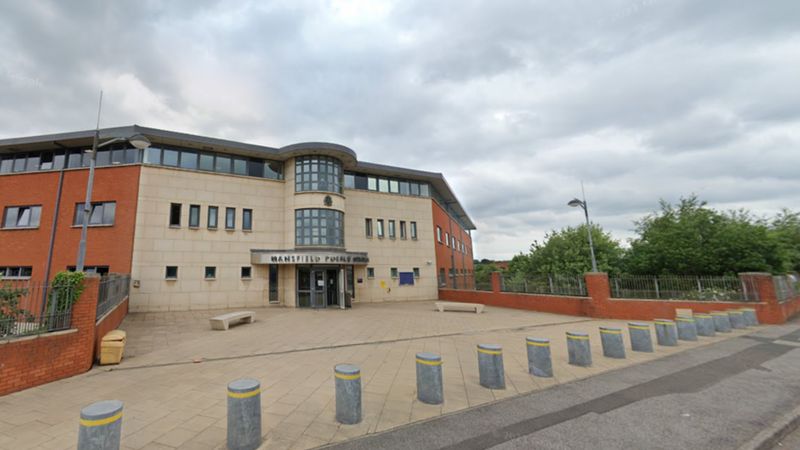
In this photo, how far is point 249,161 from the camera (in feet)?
69.3

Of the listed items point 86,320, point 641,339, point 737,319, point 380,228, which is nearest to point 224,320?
point 86,320

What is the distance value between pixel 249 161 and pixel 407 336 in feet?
53.8

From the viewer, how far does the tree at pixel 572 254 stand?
22.4 metres

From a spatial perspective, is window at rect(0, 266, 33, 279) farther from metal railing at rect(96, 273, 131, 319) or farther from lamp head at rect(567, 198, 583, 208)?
lamp head at rect(567, 198, 583, 208)

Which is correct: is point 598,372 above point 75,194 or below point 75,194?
below

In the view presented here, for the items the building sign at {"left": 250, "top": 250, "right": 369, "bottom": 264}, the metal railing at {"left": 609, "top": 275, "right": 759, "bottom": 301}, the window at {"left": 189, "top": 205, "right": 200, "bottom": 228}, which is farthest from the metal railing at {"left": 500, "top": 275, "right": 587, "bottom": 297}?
the window at {"left": 189, "top": 205, "right": 200, "bottom": 228}

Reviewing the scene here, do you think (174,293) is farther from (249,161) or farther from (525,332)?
(525,332)

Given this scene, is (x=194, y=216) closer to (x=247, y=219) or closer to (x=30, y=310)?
(x=247, y=219)

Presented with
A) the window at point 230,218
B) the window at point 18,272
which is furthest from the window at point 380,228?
the window at point 18,272

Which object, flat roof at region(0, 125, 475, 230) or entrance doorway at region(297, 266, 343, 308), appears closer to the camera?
flat roof at region(0, 125, 475, 230)

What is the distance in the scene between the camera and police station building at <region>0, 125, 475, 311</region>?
17.5 meters

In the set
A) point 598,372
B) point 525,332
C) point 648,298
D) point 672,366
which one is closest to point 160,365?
point 598,372

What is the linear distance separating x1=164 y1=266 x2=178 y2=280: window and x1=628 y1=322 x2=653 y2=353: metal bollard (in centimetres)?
2092

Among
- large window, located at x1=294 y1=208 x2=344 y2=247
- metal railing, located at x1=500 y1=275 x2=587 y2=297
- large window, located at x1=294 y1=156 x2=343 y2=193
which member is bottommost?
metal railing, located at x1=500 y1=275 x2=587 y2=297
